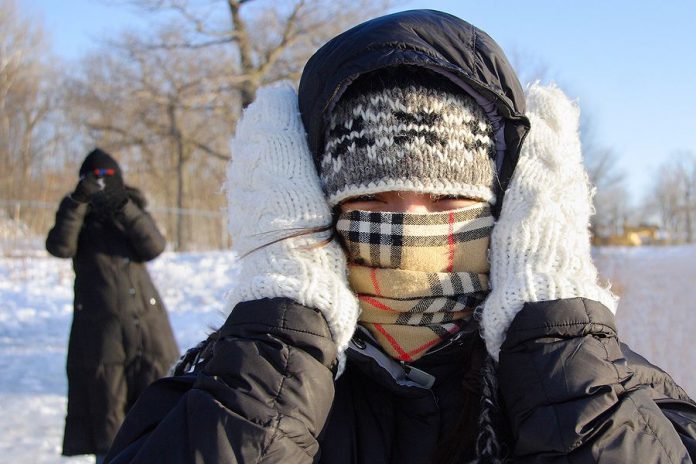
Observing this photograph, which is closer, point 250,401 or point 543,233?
point 250,401

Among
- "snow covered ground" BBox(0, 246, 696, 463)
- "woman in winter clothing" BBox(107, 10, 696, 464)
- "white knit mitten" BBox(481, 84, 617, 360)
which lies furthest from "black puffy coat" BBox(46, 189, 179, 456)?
"white knit mitten" BBox(481, 84, 617, 360)

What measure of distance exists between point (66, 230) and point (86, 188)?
1.01ft

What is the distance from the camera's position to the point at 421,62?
125cm

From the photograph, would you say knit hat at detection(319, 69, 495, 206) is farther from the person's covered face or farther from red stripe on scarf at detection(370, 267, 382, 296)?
red stripe on scarf at detection(370, 267, 382, 296)

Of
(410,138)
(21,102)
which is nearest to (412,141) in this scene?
(410,138)

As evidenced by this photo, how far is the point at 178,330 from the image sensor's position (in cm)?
785

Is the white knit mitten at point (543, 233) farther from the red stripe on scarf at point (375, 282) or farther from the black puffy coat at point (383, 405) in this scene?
the red stripe on scarf at point (375, 282)

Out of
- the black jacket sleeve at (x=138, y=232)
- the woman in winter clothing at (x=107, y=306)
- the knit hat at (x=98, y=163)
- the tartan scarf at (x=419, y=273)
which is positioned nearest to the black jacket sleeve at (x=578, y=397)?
the tartan scarf at (x=419, y=273)

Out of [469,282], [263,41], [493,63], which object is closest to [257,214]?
[469,282]

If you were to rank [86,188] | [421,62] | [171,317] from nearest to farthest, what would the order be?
[421,62] → [86,188] → [171,317]

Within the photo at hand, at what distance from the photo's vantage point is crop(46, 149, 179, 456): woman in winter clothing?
140 inches

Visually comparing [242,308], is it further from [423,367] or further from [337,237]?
[423,367]

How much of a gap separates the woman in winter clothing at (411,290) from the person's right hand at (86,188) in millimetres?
2903

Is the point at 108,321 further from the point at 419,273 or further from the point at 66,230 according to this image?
the point at 419,273
